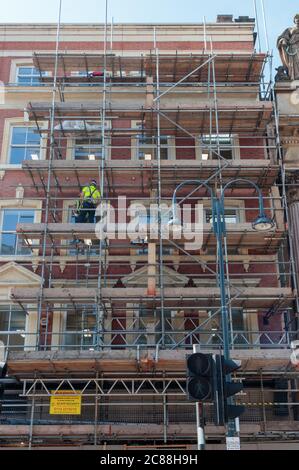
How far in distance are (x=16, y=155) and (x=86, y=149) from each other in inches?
111

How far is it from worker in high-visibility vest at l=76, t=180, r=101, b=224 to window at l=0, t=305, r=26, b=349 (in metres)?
3.88

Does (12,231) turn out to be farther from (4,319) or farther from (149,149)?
(149,149)

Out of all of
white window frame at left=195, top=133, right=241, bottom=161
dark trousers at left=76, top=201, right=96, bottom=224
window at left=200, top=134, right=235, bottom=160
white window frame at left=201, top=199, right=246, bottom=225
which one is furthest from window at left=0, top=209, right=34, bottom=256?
window at left=200, top=134, right=235, bottom=160

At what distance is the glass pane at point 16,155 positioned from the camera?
2434 cm

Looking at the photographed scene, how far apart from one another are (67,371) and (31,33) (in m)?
16.1

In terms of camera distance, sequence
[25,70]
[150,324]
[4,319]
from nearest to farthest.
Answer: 1. [150,324]
2. [4,319]
3. [25,70]

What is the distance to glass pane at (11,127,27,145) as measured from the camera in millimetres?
24828

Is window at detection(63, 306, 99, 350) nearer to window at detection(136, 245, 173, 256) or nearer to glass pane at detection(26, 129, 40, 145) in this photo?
window at detection(136, 245, 173, 256)

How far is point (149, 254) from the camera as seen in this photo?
20078 millimetres

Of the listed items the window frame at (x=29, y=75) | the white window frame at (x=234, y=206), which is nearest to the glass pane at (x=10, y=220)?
the window frame at (x=29, y=75)

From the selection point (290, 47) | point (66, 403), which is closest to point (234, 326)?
point (66, 403)

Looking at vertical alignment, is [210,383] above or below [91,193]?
below

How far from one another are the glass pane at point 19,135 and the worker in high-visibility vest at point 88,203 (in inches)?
186
